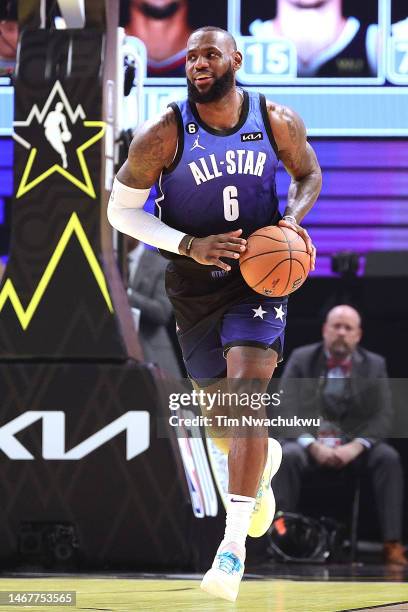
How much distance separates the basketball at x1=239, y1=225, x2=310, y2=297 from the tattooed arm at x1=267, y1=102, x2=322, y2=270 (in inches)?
10.4

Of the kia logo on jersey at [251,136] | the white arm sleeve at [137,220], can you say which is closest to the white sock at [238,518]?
the white arm sleeve at [137,220]

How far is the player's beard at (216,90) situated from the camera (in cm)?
490

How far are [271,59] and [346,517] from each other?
10.7 ft

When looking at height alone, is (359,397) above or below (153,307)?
below

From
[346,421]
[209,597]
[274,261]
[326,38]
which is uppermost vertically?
[326,38]

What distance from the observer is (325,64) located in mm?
8617

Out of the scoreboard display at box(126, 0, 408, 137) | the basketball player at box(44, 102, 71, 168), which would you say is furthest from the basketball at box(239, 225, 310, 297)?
the scoreboard display at box(126, 0, 408, 137)

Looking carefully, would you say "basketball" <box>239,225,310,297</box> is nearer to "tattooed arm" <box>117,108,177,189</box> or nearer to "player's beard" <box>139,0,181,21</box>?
"tattooed arm" <box>117,108,177,189</box>

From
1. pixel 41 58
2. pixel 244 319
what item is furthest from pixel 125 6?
pixel 244 319

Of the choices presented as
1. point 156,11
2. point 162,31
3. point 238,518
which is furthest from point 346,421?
point 238,518

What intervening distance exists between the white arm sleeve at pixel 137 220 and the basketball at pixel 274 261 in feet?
1.06

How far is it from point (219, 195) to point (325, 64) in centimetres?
391

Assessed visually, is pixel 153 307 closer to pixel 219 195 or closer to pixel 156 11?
pixel 156 11

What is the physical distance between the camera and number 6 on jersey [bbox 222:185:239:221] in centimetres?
498
